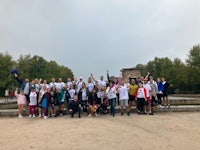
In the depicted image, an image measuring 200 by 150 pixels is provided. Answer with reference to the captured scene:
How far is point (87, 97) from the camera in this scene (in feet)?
58.9

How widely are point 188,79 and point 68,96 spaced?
165 feet

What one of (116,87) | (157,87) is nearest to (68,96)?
(116,87)

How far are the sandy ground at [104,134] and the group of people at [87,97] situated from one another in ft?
4.27

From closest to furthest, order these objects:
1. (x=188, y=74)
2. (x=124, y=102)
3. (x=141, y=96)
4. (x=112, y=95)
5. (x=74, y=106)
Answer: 1. (x=74, y=106)
2. (x=112, y=95)
3. (x=124, y=102)
4. (x=141, y=96)
5. (x=188, y=74)

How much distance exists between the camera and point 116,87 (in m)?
17.9

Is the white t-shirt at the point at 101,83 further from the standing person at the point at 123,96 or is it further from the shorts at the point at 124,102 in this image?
the shorts at the point at 124,102

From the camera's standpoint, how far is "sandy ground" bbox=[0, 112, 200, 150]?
11.1m

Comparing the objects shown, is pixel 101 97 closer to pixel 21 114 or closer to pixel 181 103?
pixel 21 114

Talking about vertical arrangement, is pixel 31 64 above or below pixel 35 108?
above

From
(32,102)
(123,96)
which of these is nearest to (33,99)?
(32,102)

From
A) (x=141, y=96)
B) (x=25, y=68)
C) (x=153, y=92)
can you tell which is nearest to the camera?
(x=141, y=96)

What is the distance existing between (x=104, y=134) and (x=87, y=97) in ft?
18.9

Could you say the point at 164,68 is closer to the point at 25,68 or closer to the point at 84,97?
the point at 25,68

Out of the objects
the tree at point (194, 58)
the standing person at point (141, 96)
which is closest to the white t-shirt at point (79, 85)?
Result: the standing person at point (141, 96)
